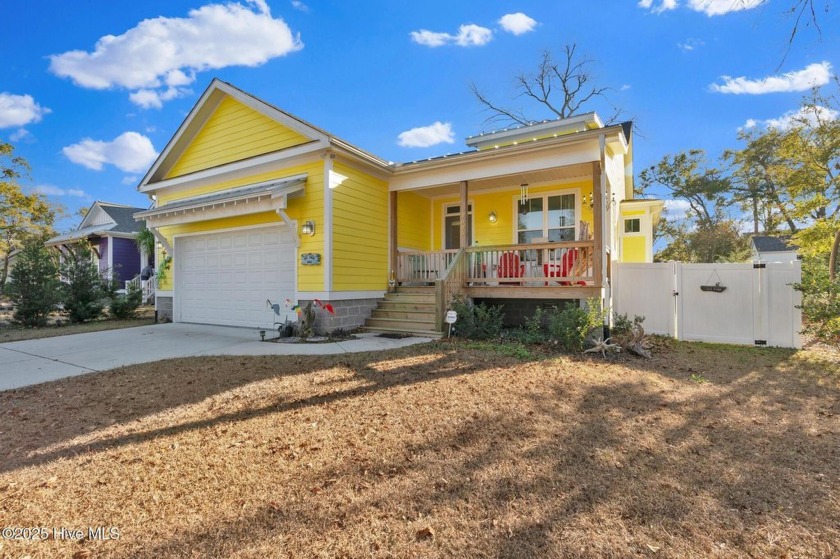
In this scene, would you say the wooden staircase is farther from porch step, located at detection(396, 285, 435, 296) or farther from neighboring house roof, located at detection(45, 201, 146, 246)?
neighboring house roof, located at detection(45, 201, 146, 246)

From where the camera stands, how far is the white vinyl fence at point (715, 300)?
7.67 meters

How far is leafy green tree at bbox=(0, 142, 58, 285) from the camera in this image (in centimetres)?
1877

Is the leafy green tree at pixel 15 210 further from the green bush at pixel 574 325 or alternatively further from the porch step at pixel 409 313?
the green bush at pixel 574 325

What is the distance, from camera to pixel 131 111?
1666cm

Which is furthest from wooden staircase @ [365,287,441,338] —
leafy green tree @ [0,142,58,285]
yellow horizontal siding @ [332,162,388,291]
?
leafy green tree @ [0,142,58,285]

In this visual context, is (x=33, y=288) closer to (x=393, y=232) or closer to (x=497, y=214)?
(x=393, y=232)

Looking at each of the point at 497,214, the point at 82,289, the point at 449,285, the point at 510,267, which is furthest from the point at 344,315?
the point at 82,289

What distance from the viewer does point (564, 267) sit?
27.7ft

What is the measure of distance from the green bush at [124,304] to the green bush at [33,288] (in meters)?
1.38

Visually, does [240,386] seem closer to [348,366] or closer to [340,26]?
[348,366]

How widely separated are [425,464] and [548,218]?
8.79m

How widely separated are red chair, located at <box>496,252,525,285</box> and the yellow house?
0.08ft

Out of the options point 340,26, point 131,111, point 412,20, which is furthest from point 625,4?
point 131,111

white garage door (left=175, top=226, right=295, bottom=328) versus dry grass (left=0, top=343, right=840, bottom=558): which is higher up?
white garage door (left=175, top=226, right=295, bottom=328)
